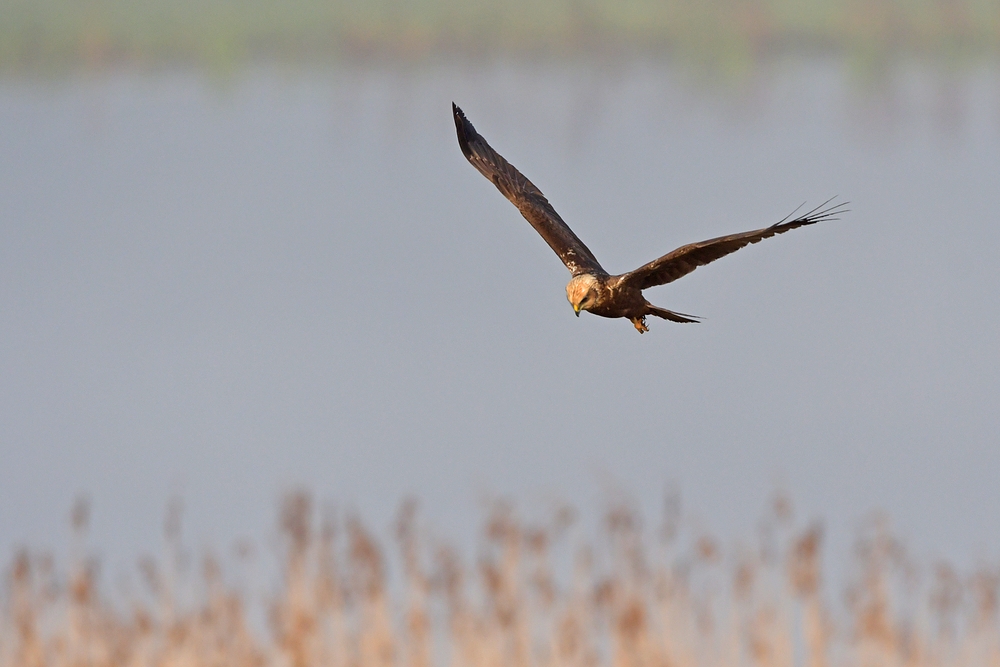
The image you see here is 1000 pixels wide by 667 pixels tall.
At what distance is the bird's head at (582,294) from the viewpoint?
10.9 ft

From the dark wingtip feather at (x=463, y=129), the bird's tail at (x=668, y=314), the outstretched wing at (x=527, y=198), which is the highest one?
the dark wingtip feather at (x=463, y=129)

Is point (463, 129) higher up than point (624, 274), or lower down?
higher up

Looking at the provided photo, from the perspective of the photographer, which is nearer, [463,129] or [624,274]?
[624,274]

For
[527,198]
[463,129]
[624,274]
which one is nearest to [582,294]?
[624,274]

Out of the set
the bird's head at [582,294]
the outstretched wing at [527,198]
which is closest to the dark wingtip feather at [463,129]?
the outstretched wing at [527,198]

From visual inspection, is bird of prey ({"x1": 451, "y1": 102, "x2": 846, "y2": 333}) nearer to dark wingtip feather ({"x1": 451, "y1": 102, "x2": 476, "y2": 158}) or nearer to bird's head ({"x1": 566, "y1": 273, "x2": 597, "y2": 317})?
bird's head ({"x1": 566, "y1": 273, "x2": 597, "y2": 317})

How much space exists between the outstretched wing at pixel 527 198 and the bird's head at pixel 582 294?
9 cm

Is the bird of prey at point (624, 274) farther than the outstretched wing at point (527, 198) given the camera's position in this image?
No

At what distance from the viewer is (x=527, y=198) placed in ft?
13.9

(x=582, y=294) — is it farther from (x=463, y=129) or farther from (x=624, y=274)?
(x=463, y=129)

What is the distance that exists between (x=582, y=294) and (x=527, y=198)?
3.16 feet

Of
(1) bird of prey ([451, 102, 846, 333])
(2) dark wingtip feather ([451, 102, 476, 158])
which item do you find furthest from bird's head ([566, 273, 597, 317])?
(2) dark wingtip feather ([451, 102, 476, 158])

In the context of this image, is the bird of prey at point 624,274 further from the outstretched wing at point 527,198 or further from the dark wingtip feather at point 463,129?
the dark wingtip feather at point 463,129

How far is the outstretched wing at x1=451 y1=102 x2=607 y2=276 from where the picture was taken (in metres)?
3.70
